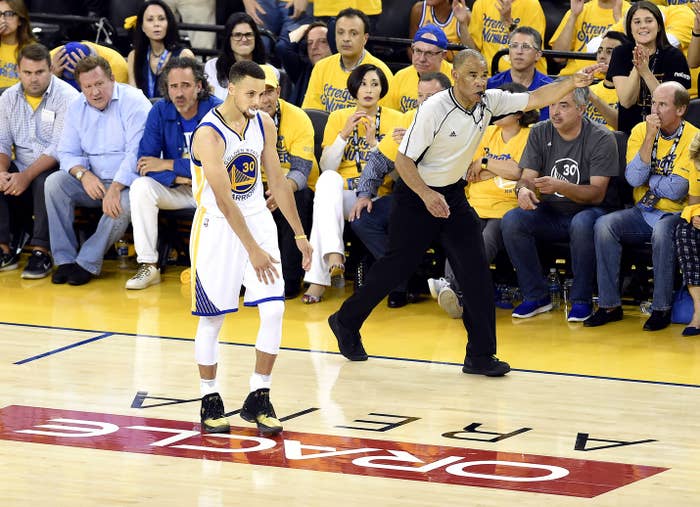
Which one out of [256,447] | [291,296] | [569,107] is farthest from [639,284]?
[256,447]

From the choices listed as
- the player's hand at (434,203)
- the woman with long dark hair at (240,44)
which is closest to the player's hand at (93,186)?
the woman with long dark hair at (240,44)

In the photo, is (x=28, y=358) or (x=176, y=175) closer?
(x=28, y=358)

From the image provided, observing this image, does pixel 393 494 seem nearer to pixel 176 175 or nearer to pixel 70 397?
pixel 70 397

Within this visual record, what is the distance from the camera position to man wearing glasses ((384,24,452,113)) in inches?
370

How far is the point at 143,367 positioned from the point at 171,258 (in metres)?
3.10

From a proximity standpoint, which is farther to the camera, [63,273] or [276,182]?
[63,273]

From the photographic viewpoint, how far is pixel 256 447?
5.70 meters

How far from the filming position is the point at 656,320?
819 cm

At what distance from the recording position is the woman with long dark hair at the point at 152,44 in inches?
409

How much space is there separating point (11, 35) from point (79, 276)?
246cm

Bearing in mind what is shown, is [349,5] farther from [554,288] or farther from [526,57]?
[554,288]

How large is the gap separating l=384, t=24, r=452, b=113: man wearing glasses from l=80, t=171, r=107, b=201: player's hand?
2.18 m

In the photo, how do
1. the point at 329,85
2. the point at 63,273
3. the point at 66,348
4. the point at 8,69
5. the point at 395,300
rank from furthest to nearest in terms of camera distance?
the point at 8,69 < the point at 329,85 < the point at 63,273 < the point at 395,300 < the point at 66,348

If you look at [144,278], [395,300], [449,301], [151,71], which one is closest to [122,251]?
[144,278]
